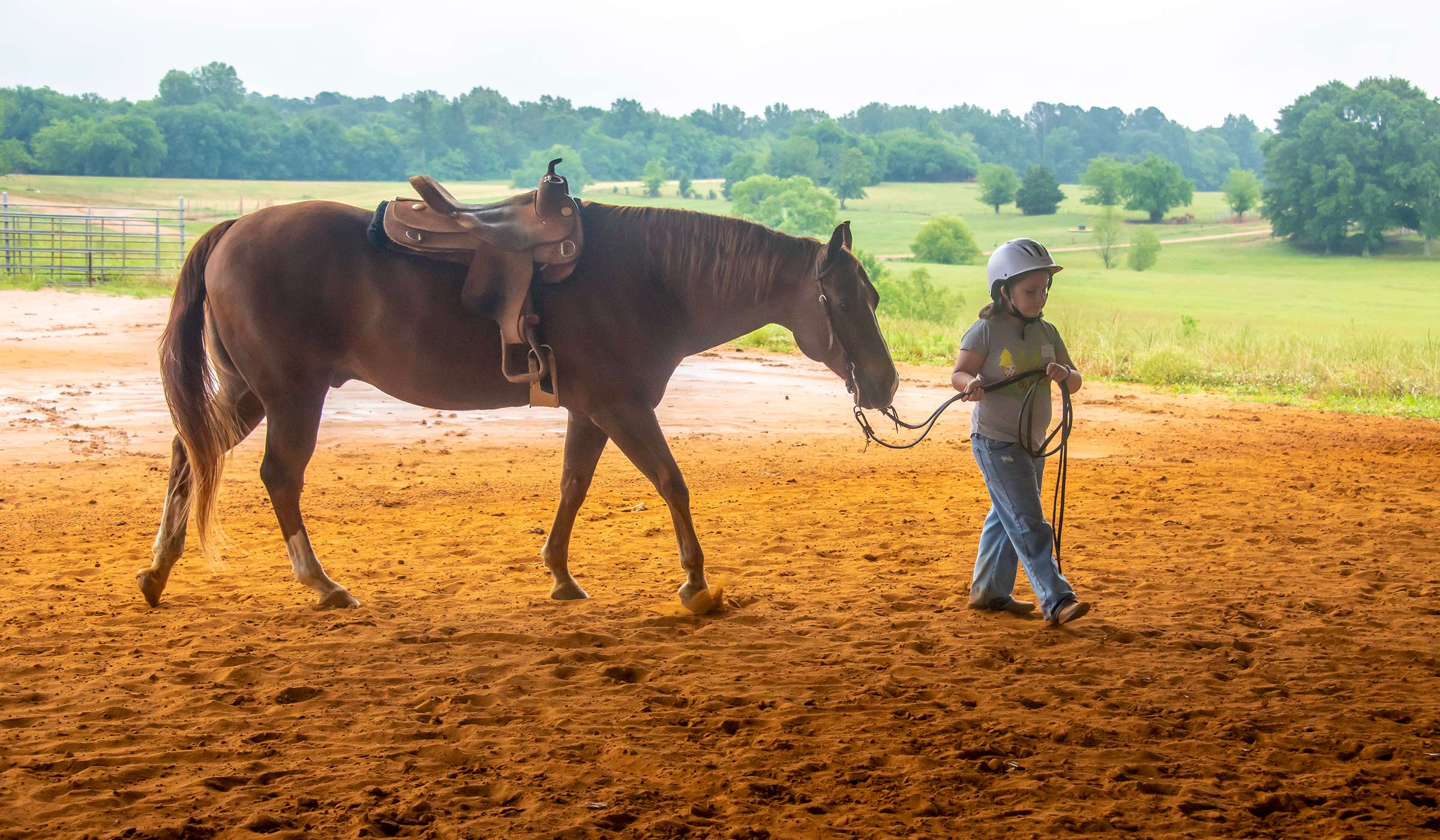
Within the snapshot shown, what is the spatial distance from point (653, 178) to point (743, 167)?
10.7 meters

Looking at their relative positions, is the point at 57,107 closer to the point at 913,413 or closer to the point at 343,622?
the point at 913,413

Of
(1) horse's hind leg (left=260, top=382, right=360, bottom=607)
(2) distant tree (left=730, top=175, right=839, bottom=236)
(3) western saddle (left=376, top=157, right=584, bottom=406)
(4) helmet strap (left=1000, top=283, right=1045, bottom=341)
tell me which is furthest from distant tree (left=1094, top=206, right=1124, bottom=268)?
(1) horse's hind leg (left=260, top=382, right=360, bottom=607)

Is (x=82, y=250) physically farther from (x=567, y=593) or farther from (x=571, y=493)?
(x=567, y=593)

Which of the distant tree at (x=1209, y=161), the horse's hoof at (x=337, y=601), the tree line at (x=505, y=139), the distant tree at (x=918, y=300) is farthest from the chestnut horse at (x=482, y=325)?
the distant tree at (x=1209, y=161)

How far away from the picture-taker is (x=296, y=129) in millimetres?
50562

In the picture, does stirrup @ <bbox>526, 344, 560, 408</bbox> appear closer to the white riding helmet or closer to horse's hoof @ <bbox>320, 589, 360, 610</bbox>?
horse's hoof @ <bbox>320, 589, 360, 610</bbox>

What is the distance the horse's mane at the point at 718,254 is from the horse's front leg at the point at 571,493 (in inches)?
31.8

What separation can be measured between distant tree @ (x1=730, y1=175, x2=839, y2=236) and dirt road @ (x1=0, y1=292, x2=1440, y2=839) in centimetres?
4344

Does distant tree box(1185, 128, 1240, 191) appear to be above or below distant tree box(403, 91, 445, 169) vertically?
above

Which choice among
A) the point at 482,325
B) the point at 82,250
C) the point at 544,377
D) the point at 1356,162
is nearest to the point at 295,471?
the point at 482,325

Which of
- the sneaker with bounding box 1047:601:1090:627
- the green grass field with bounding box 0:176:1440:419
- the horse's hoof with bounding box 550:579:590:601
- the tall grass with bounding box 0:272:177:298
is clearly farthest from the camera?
the tall grass with bounding box 0:272:177:298

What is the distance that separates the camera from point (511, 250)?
14.8 ft

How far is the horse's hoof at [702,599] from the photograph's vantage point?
4.59 meters

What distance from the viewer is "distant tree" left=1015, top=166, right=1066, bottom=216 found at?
72.1m
